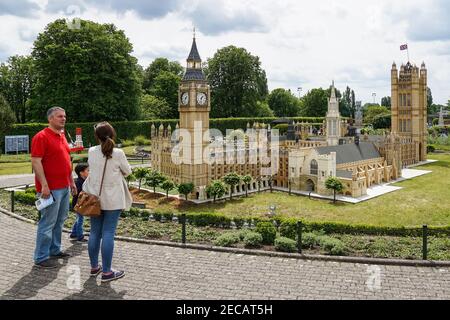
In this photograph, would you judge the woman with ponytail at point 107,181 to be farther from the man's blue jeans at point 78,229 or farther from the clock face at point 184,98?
the clock face at point 184,98

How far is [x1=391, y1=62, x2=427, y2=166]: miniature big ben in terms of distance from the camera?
56250 mm

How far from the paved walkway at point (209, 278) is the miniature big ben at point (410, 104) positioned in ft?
160

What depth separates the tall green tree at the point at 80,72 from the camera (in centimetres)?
5572

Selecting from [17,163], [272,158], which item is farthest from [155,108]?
[272,158]

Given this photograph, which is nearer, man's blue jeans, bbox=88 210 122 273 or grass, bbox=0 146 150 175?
man's blue jeans, bbox=88 210 122 273

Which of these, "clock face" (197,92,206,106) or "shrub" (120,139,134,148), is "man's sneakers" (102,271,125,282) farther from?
"shrub" (120,139,134,148)

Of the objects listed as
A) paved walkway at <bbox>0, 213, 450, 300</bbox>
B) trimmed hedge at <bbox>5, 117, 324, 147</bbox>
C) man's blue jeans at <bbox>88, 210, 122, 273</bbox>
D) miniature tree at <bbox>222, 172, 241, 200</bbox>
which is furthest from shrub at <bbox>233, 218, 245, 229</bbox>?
trimmed hedge at <bbox>5, 117, 324, 147</bbox>

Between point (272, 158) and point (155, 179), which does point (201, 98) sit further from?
point (272, 158)

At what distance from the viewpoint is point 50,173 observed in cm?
1026

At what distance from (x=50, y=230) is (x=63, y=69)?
1988 inches

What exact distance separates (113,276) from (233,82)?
236ft

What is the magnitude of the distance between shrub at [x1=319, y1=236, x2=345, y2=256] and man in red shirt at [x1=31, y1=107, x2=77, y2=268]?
7524 millimetres
